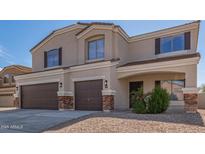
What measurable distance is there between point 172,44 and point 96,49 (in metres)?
6.56

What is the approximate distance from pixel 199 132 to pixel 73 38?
14392mm

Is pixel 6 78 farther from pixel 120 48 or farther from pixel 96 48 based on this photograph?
pixel 120 48

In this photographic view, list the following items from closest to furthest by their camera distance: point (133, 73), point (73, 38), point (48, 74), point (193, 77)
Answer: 1. point (193, 77)
2. point (133, 73)
3. point (48, 74)
4. point (73, 38)

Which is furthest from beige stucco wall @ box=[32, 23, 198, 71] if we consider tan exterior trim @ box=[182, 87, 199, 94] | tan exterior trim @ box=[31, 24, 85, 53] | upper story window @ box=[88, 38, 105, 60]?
tan exterior trim @ box=[182, 87, 199, 94]

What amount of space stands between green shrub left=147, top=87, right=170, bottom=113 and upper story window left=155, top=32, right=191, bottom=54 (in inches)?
219

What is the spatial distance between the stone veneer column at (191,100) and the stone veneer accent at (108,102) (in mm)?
5026

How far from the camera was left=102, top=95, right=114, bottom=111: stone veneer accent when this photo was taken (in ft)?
44.8

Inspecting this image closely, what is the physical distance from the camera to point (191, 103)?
11.8 metres

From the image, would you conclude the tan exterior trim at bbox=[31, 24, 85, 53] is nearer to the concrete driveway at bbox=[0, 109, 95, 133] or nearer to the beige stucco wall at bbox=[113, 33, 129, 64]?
the beige stucco wall at bbox=[113, 33, 129, 64]

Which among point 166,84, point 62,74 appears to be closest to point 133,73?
point 166,84

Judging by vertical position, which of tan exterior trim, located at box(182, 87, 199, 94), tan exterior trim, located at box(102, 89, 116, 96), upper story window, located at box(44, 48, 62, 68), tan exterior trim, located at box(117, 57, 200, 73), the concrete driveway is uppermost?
upper story window, located at box(44, 48, 62, 68)

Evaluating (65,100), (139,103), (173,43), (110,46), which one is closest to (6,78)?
(65,100)
